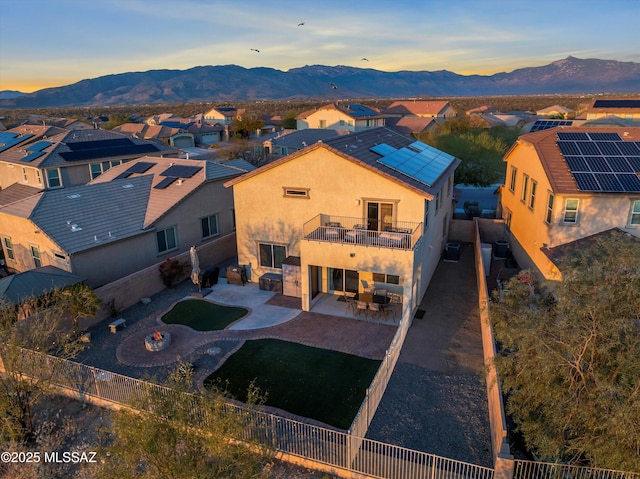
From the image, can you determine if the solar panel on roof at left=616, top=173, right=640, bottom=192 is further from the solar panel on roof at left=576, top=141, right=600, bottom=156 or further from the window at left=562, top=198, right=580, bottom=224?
the solar panel on roof at left=576, top=141, right=600, bottom=156

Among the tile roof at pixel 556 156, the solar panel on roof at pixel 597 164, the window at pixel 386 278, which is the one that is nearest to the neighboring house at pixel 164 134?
the window at pixel 386 278

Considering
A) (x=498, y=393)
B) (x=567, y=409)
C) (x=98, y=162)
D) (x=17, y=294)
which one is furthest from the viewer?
(x=98, y=162)

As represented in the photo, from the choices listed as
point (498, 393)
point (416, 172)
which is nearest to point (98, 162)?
point (416, 172)

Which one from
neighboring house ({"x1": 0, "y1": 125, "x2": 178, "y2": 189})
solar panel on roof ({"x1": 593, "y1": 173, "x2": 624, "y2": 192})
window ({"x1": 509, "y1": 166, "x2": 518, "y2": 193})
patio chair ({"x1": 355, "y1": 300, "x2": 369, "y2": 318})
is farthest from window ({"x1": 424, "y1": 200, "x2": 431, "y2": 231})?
neighboring house ({"x1": 0, "y1": 125, "x2": 178, "y2": 189})

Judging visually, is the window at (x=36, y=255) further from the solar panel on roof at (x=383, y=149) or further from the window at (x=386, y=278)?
the solar panel on roof at (x=383, y=149)

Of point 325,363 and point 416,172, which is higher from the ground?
point 416,172

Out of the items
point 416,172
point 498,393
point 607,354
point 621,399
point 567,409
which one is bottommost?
point 498,393

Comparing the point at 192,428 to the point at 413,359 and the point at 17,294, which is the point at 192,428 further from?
the point at 17,294

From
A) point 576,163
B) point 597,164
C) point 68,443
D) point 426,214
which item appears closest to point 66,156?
point 68,443
